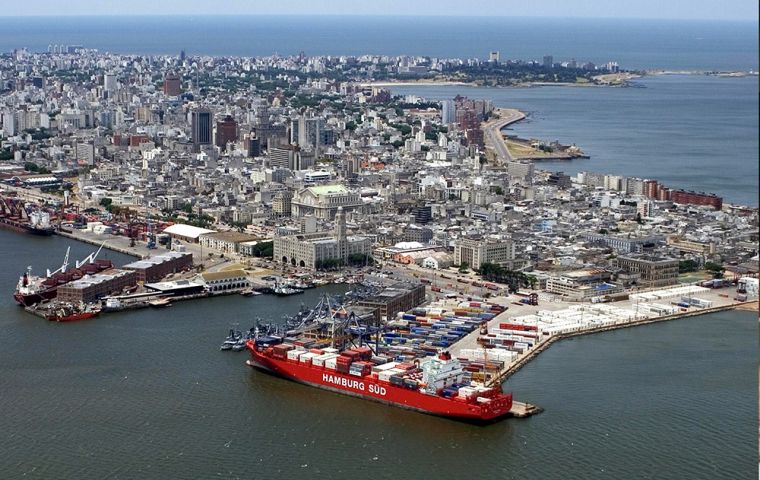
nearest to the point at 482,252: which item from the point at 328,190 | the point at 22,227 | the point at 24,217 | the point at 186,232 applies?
the point at 186,232

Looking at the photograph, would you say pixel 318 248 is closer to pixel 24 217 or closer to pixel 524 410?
pixel 24 217

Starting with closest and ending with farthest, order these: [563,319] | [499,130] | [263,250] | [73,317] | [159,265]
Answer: [563,319] → [73,317] → [159,265] → [263,250] → [499,130]

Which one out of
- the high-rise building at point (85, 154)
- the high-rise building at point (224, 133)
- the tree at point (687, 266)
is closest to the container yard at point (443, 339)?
the tree at point (687, 266)

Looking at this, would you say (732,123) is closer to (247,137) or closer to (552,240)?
(247,137)

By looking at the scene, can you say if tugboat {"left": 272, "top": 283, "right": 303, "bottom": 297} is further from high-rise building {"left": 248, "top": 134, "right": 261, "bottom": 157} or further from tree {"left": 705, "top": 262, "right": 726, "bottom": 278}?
high-rise building {"left": 248, "top": 134, "right": 261, "bottom": 157}

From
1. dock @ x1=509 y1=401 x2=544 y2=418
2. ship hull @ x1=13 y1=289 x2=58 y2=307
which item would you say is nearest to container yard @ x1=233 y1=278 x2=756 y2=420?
dock @ x1=509 y1=401 x2=544 y2=418

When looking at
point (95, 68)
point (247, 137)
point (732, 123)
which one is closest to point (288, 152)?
point (247, 137)
